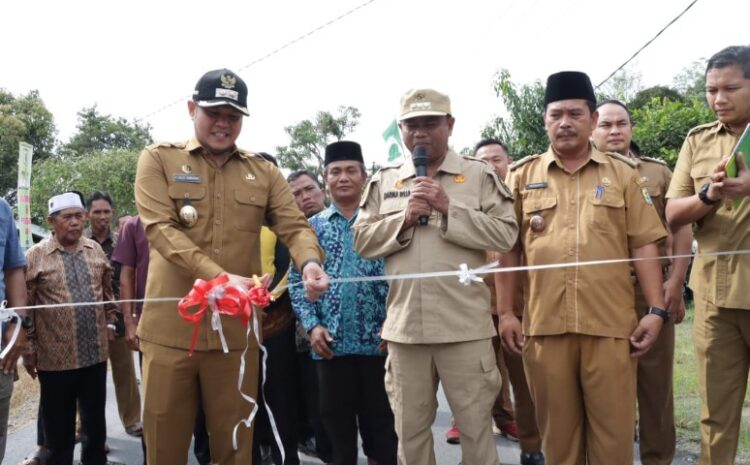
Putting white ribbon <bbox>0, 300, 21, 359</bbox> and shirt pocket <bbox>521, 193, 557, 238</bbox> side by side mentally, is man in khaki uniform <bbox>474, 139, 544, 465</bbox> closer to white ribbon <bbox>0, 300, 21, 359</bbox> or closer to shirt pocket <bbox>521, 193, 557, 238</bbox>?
shirt pocket <bbox>521, 193, 557, 238</bbox>

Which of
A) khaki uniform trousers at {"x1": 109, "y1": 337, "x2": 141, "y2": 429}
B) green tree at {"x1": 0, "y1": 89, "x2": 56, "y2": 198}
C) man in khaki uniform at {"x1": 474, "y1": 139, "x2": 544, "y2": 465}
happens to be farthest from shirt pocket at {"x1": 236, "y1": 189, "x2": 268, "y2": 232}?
green tree at {"x1": 0, "y1": 89, "x2": 56, "y2": 198}

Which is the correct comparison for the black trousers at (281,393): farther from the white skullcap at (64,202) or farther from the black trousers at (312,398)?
the white skullcap at (64,202)

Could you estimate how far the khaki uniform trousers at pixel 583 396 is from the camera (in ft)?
9.91

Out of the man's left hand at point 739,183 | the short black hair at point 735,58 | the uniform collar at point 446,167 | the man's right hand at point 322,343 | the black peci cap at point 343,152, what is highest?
the short black hair at point 735,58

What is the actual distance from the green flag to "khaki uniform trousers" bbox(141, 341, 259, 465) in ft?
12.5

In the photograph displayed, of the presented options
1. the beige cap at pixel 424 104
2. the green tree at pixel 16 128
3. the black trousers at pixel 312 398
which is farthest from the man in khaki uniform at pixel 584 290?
the green tree at pixel 16 128

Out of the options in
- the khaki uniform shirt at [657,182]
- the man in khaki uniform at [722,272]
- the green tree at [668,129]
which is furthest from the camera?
the green tree at [668,129]

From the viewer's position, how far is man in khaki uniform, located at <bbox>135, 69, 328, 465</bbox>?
119 inches

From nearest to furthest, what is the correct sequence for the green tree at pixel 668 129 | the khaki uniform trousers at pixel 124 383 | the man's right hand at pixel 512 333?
the man's right hand at pixel 512 333 < the khaki uniform trousers at pixel 124 383 < the green tree at pixel 668 129

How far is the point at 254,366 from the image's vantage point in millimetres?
3252

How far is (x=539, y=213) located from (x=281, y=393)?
2267 millimetres

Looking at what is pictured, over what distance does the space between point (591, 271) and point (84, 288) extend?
360 centimetres

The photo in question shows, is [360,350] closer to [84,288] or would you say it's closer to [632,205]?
[632,205]

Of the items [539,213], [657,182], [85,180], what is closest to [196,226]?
[539,213]
